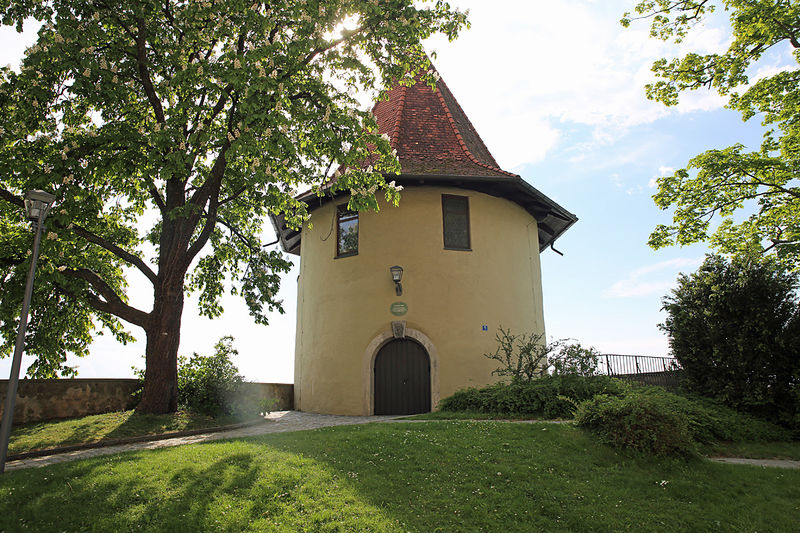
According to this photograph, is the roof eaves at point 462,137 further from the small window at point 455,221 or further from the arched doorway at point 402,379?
the arched doorway at point 402,379

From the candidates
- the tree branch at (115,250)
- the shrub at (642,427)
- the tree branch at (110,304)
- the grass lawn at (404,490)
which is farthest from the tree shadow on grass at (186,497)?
the tree branch at (115,250)

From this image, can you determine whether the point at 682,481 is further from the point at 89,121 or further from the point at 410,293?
the point at 89,121

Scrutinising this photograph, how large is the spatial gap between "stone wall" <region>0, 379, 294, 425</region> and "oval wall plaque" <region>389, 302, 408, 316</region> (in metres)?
4.22

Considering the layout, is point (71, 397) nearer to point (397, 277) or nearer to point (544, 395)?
point (397, 277)

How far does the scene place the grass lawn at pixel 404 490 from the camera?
5070mm

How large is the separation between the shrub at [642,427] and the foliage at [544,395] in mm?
1488

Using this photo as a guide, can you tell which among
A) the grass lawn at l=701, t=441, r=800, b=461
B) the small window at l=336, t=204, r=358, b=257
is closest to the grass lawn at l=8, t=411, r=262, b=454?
the small window at l=336, t=204, r=358, b=257

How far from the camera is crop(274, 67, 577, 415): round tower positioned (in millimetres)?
14164

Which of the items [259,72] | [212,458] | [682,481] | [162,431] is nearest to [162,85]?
[259,72]

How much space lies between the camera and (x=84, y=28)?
33.2 feet

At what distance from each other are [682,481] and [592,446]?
1244 mm

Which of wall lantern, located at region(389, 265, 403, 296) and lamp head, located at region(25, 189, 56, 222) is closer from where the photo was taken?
lamp head, located at region(25, 189, 56, 222)

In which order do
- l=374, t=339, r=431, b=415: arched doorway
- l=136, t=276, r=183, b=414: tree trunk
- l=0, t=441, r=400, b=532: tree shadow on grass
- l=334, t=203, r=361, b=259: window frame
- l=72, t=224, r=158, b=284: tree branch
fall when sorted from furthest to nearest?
l=334, t=203, r=361, b=259: window frame < l=374, t=339, r=431, b=415: arched doorway < l=136, t=276, r=183, b=414: tree trunk < l=72, t=224, r=158, b=284: tree branch < l=0, t=441, r=400, b=532: tree shadow on grass

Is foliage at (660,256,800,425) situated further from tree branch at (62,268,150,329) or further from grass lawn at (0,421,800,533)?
tree branch at (62,268,150,329)
